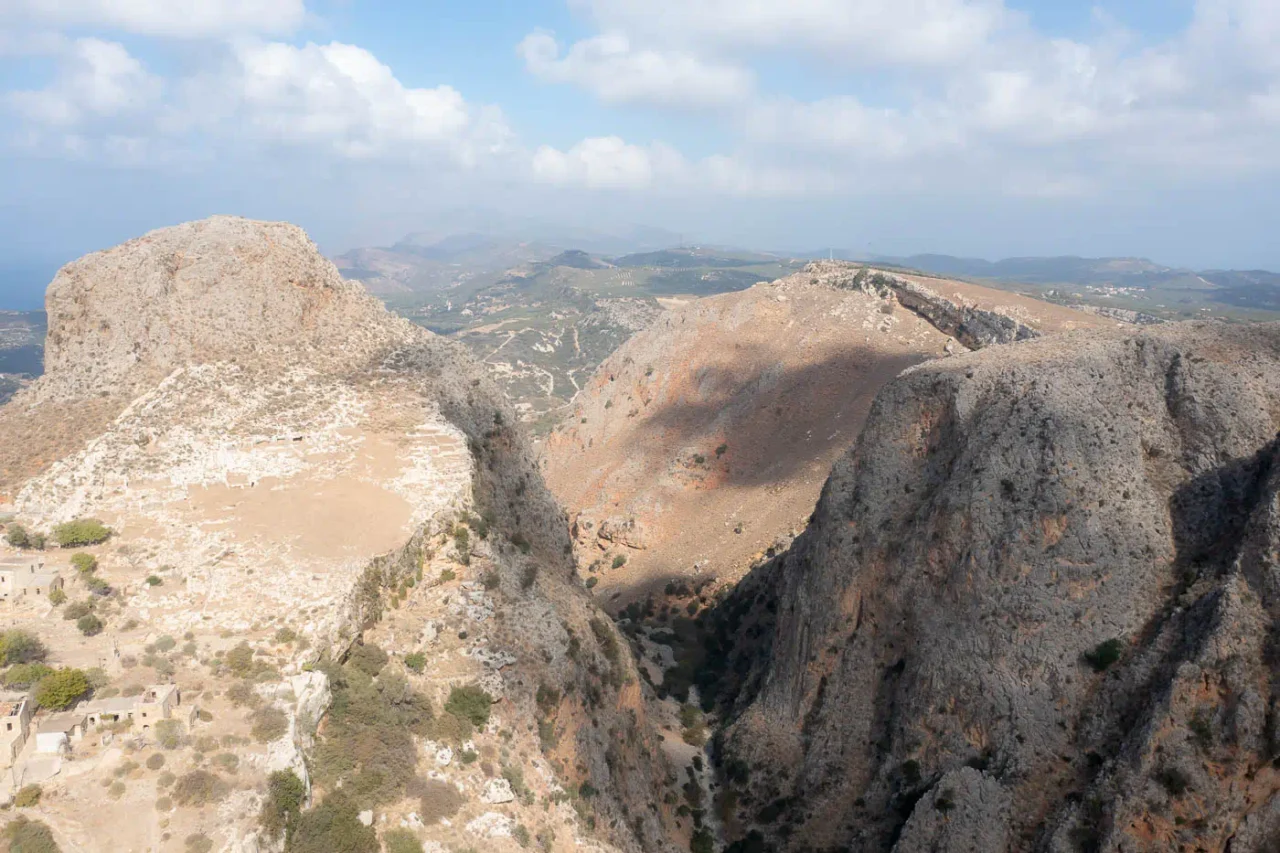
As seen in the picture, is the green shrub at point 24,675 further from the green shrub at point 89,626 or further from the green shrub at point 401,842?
the green shrub at point 401,842

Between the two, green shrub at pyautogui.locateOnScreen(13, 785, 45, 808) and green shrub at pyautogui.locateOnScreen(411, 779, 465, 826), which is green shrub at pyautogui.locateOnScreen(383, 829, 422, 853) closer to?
green shrub at pyautogui.locateOnScreen(411, 779, 465, 826)

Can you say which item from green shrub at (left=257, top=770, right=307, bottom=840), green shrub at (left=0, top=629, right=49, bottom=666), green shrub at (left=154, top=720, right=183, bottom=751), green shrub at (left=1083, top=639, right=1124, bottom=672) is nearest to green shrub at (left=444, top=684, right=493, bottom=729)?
green shrub at (left=257, top=770, right=307, bottom=840)

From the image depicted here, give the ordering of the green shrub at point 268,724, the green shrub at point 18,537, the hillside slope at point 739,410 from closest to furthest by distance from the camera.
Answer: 1. the green shrub at point 268,724
2. the green shrub at point 18,537
3. the hillside slope at point 739,410

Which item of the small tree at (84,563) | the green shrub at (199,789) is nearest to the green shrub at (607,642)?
the green shrub at (199,789)

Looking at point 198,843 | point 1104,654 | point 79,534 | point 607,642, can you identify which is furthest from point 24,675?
point 1104,654

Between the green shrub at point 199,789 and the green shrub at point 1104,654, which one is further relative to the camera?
the green shrub at point 1104,654

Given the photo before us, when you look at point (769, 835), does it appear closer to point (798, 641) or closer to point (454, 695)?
point (798, 641)

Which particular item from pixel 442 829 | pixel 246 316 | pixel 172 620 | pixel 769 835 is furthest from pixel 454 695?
pixel 246 316
